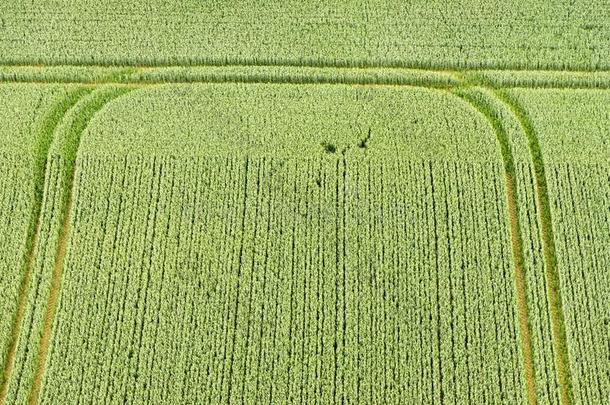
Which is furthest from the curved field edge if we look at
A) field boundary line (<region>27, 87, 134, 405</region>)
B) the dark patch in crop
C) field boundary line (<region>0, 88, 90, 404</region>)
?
the dark patch in crop

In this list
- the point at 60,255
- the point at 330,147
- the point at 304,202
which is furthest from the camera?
the point at 330,147

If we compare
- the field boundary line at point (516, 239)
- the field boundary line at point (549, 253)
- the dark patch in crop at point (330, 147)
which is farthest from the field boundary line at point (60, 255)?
the field boundary line at point (549, 253)

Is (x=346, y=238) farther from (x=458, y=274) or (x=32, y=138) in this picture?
(x=32, y=138)

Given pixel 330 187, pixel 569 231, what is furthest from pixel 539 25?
pixel 330 187

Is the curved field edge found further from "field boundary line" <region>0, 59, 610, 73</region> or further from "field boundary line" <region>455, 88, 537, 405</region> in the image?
"field boundary line" <region>455, 88, 537, 405</region>

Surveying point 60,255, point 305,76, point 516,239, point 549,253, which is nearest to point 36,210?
point 60,255

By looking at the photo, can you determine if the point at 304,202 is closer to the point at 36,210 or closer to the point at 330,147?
the point at 330,147

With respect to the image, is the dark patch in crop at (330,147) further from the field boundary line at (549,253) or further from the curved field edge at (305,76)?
the field boundary line at (549,253)
